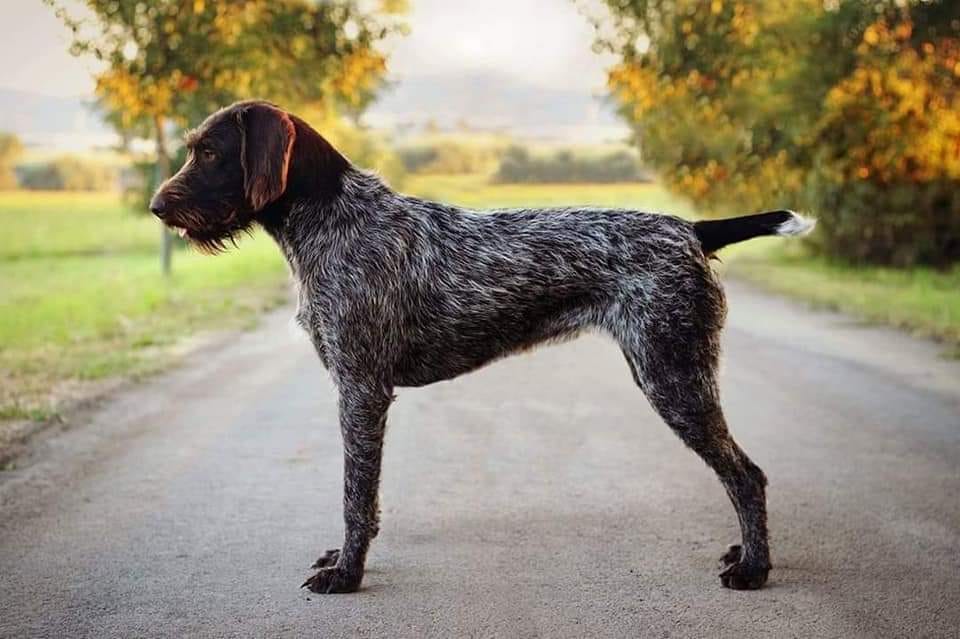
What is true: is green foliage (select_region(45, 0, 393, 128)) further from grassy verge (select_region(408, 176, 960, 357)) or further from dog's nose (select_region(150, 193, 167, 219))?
dog's nose (select_region(150, 193, 167, 219))

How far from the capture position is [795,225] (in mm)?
5008

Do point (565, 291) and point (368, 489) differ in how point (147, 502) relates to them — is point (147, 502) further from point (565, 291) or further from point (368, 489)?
point (565, 291)

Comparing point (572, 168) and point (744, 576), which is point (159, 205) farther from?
point (572, 168)

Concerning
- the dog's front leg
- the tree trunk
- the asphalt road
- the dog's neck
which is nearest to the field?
the tree trunk

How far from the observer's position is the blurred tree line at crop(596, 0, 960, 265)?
15.8 metres

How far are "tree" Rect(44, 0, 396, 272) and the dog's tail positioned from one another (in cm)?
1080

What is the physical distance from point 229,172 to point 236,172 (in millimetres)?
31

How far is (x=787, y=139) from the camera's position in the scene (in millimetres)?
20734

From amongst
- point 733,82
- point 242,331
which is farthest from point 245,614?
point 733,82

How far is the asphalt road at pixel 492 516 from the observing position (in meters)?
4.57

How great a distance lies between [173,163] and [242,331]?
12991mm

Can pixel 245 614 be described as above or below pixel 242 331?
above

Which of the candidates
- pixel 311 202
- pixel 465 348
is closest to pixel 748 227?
pixel 465 348

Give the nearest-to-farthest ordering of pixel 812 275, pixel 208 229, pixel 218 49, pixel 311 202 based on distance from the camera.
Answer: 1. pixel 208 229
2. pixel 311 202
3. pixel 218 49
4. pixel 812 275
